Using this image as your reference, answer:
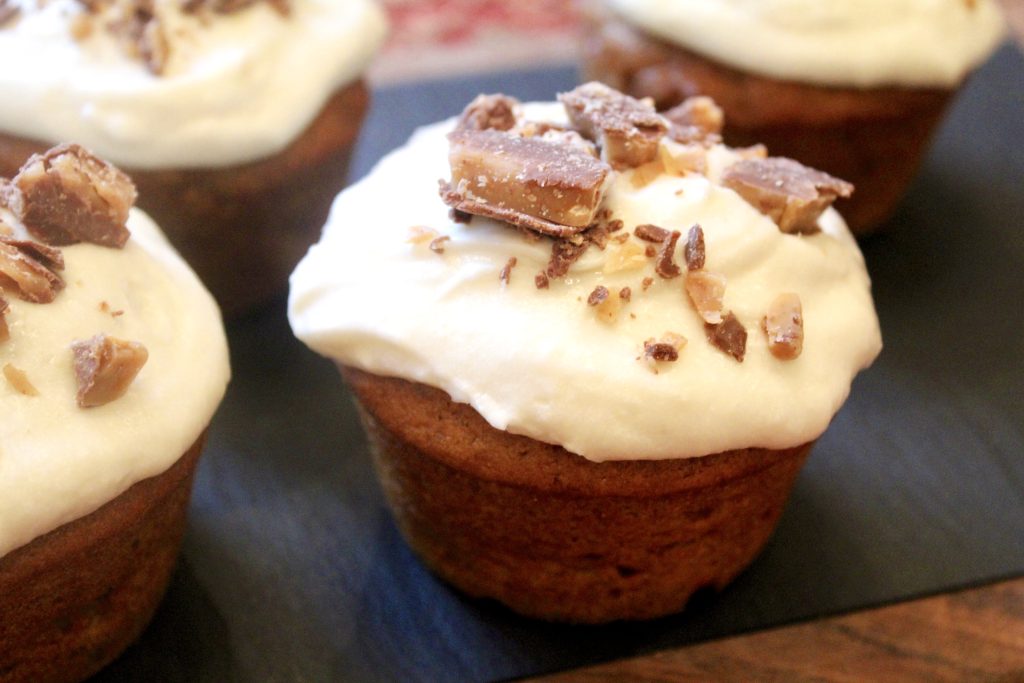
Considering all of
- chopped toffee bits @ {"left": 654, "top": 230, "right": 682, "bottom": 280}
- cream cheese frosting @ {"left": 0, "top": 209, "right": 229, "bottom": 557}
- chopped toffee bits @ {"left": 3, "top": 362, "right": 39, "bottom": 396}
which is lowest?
cream cheese frosting @ {"left": 0, "top": 209, "right": 229, "bottom": 557}

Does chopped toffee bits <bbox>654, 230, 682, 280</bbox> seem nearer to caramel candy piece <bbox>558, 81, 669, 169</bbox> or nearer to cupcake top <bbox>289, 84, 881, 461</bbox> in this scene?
cupcake top <bbox>289, 84, 881, 461</bbox>

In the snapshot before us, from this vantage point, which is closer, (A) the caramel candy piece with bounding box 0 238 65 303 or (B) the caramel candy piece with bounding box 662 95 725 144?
(A) the caramel candy piece with bounding box 0 238 65 303

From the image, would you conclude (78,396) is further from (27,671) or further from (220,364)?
(27,671)

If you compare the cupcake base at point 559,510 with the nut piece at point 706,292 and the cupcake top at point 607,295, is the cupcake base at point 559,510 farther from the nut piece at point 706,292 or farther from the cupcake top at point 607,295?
the nut piece at point 706,292

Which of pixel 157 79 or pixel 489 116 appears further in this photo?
pixel 157 79

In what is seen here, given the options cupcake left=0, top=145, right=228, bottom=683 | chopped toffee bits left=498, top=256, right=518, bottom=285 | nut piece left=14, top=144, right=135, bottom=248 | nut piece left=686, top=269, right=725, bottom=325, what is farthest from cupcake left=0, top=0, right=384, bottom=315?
nut piece left=686, top=269, right=725, bottom=325

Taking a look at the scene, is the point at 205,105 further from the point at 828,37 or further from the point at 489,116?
the point at 828,37

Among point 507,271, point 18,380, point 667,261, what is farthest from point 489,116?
point 18,380
